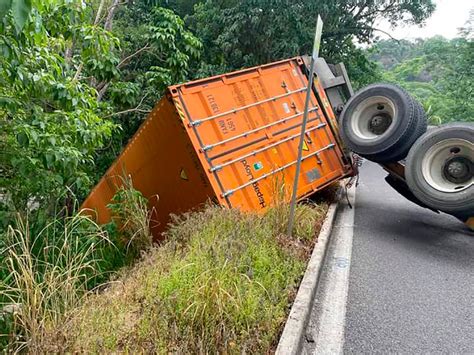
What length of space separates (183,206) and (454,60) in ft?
80.6

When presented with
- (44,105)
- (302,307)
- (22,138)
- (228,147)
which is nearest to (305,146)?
(228,147)

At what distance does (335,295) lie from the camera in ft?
11.1

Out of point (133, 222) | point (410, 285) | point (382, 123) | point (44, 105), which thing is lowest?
point (410, 285)

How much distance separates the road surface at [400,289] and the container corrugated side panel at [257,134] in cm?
117

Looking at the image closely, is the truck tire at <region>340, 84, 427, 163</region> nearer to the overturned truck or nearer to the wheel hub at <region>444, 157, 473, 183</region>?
the overturned truck

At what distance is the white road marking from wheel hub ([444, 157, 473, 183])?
1471 mm

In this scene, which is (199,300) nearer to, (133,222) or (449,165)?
(133,222)

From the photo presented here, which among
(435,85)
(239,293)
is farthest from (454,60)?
(239,293)

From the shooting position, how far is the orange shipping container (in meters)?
5.07

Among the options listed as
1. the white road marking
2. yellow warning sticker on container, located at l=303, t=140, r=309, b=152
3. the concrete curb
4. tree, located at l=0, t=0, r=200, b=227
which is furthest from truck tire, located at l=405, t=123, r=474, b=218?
tree, located at l=0, t=0, r=200, b=227

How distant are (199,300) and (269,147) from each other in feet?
11.9

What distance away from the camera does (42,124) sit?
3.22 m

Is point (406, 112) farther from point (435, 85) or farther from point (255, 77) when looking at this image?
point (435, 85)

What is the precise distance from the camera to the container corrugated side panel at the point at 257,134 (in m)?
5.11
